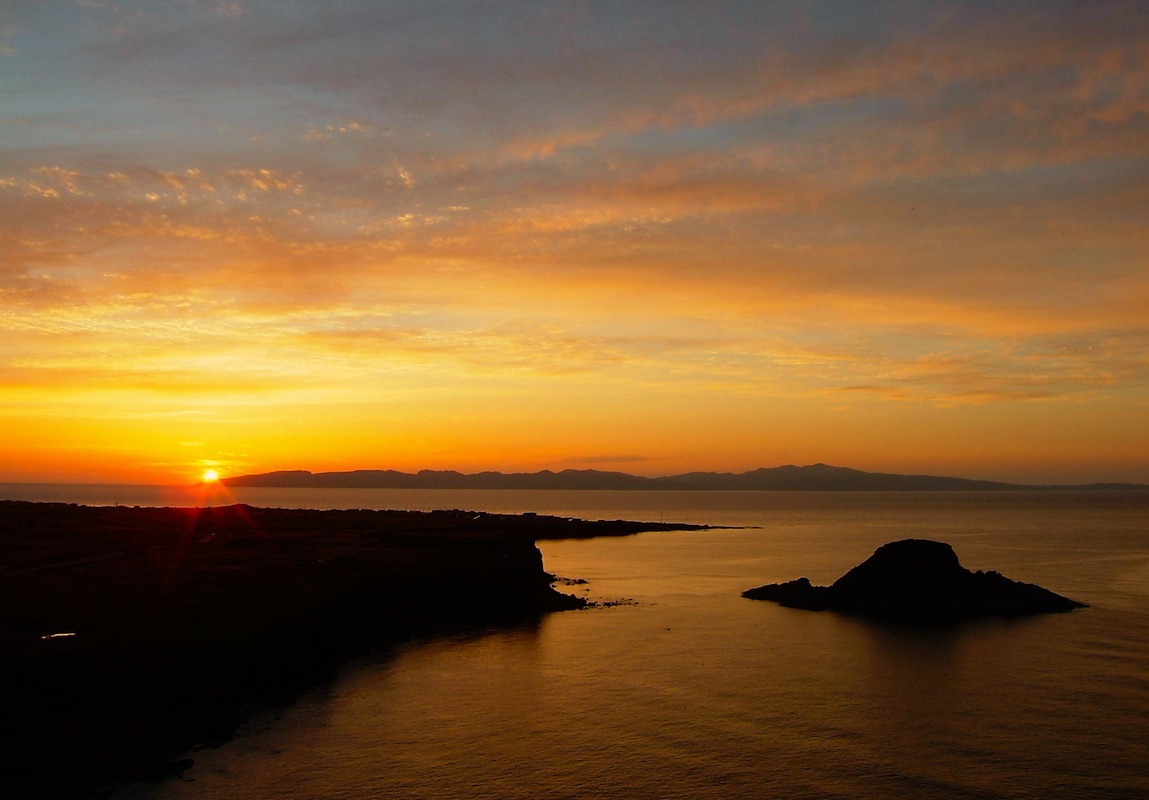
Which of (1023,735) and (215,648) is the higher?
(215,648)

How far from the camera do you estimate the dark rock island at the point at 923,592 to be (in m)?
77.6

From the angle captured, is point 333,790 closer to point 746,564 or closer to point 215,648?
point 215,648

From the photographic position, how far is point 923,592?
3125 inches

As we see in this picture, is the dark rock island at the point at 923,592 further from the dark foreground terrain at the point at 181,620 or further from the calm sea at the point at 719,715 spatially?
the dark foreground terrain at the point at 181,620

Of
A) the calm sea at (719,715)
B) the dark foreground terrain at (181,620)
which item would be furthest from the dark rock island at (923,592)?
the dark foreground terrain at (181,620)

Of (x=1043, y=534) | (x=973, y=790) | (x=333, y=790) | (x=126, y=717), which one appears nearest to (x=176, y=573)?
(x=126, y=717)

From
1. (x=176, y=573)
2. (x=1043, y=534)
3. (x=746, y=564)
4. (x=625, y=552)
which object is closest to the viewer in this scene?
(x=176, y=573)

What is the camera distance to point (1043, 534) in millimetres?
187250

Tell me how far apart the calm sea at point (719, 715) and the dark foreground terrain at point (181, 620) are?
2.86 meters

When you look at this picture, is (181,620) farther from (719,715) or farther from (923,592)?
(923,592)

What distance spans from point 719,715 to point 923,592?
43.4 m

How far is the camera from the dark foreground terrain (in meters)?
35.8

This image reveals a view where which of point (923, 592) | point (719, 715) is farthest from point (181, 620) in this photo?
point (923, 592)

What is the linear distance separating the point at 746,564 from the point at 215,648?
93.8 m
